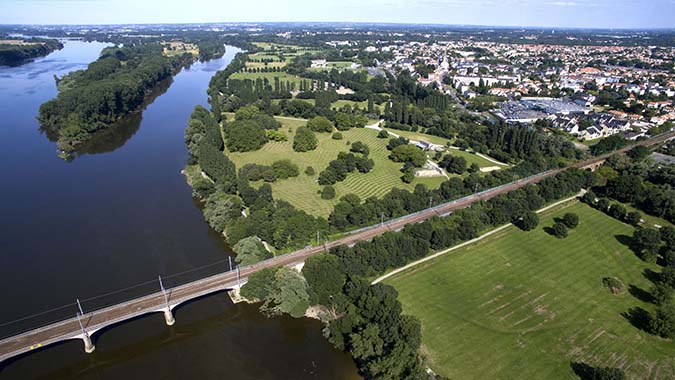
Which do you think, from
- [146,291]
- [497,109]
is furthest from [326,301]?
[497,109]

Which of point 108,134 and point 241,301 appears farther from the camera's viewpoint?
point 108,134

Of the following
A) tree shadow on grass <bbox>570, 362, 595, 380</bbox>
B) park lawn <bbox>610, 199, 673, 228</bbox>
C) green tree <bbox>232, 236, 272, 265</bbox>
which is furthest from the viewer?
park lawn <bbox>610, 199, 673, 228</bbox>

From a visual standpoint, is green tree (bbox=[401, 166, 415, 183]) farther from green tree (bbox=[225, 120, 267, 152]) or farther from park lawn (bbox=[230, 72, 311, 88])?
→ park lawn (bbox=[230, 72, 311, 88])

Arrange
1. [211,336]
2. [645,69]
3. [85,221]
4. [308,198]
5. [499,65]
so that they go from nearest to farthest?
[211,336]
[85,221]
[308,198]
[645,69]
[499,65]

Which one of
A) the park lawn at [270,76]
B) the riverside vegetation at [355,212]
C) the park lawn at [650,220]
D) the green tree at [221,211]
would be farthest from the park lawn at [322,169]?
the park lawn at [270,76]

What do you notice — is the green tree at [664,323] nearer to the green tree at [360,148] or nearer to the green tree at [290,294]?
the green tree at [290,294]

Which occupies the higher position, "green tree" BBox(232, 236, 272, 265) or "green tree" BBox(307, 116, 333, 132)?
"green tree" BBox(232, 236, 272, 265)

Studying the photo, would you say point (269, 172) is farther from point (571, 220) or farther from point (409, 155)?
point (571, 220)

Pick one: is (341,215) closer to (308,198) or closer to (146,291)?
(308,198)

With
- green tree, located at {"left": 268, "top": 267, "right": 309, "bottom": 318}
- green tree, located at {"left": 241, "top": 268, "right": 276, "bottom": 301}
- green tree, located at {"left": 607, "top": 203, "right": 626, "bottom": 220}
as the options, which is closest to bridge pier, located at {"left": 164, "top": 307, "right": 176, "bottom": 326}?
green tree, located at {"left": 241, "top": 268, "right": 276, "bottom": 301}
